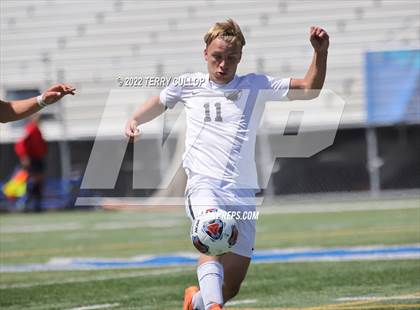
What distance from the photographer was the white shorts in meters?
5.80

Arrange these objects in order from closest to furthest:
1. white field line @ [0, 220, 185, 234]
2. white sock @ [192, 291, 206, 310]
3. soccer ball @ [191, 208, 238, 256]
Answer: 1. soccer ball @ [191, 208, 238, 256]
2. white sock @ [192, 291, 206, 310]
3. white field line @ [0, 220, 185, 234]

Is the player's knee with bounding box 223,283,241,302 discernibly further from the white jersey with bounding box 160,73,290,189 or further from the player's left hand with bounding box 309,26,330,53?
the player's left hand with bounding box 309,26,330,53

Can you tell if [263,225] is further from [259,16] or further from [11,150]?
[259,16]

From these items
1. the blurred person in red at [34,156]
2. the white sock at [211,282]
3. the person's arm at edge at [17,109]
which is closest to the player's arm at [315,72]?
the white sock at [211,282]

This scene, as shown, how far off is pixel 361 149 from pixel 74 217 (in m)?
5.42

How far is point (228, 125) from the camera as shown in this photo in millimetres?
6012

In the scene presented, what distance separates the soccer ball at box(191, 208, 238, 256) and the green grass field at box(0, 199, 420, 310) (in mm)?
2022

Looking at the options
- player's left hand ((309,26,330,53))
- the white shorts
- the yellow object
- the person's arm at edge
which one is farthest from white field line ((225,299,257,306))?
the yellow object

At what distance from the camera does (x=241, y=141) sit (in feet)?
19.7

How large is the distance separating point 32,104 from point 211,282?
5.56ft

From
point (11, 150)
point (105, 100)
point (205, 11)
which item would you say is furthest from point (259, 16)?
point (11, 150)

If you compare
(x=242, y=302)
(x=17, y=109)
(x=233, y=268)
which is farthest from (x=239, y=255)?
(x=242, y=302)

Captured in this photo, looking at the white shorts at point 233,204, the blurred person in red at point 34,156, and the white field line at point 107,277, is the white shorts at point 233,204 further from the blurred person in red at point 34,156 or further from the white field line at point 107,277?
the blurred person in red at point 34,156

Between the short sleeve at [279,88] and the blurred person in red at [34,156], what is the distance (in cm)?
1467
